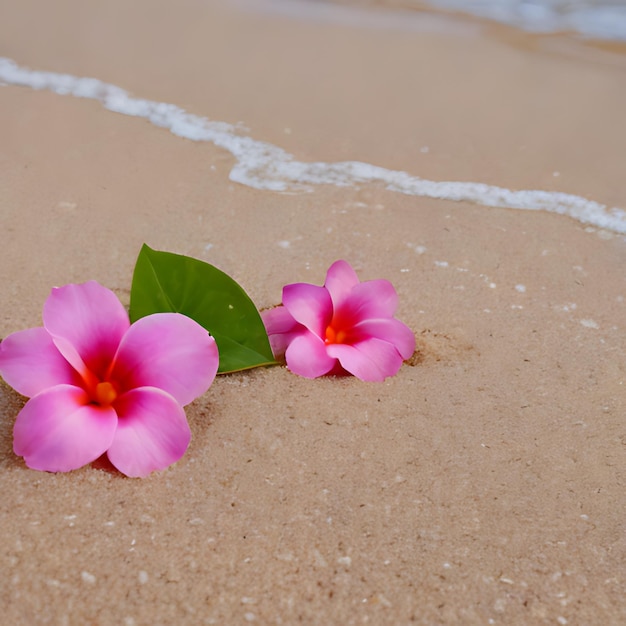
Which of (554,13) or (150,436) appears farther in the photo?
(554,13)

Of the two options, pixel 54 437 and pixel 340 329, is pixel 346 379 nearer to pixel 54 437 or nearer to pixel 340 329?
pixel 340 329

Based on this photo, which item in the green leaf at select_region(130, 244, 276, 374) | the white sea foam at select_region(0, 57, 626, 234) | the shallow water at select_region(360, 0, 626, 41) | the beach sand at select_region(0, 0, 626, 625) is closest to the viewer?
the beach sand at select_region(0, 0, 626, 625)

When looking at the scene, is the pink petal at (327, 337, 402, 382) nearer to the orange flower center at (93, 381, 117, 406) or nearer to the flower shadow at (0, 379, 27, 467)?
the orange flower center at (93, 381, 117, 406)

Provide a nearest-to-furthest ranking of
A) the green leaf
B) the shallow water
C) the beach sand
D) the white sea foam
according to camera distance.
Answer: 1. the beach sand
2. the green leaf
3. the white sea foam
4. the shallow water

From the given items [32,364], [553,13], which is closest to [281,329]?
[32,364]

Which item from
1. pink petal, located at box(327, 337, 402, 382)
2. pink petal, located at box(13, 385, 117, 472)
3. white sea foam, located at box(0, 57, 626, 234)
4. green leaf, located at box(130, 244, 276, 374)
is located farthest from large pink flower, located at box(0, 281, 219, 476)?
white sea foam, located at box(0, 57, 626, 234)

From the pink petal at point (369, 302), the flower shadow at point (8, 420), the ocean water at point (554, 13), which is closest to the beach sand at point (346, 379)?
the flower shadow at point (8, 420)

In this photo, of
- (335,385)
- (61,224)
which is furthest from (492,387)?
(61,224)
